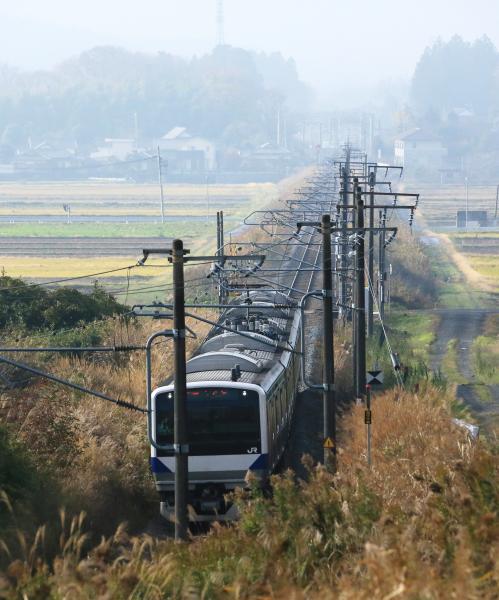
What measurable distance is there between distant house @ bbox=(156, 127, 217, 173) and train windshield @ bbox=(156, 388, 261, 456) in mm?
156142

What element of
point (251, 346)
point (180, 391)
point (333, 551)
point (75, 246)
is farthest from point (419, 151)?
point (333, 551)

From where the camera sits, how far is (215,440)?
17047mm

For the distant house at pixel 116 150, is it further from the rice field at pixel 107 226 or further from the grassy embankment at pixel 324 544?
the grassy embankment at pixel 324 544

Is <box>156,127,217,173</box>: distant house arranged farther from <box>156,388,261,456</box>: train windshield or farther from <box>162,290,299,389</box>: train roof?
<box>156,388,261,456</box>: train windshield

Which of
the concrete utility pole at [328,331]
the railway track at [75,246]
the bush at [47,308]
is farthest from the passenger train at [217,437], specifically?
the railway track at [75,246]

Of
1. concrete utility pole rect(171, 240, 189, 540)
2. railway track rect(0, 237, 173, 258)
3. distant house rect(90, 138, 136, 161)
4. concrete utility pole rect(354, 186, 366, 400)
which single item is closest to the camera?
concrete utility pole rect(171, 240, 189, 540)

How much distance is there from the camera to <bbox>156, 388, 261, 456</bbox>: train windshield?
1694 centimetres

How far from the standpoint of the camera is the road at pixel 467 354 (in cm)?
2688

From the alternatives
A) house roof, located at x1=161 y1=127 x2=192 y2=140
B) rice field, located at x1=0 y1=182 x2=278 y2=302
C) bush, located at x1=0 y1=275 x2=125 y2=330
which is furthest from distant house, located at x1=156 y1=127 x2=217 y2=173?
bush, located at x1=0 y1=275 x2=125 y2=330

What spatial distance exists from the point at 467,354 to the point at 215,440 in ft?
72.4

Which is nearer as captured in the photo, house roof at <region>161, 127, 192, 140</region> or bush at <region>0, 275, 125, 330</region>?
bush at <region>0, 275, 125, 330</region>

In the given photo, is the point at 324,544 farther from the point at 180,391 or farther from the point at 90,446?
the point at 90,446

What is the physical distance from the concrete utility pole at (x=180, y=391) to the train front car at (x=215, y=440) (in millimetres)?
1732

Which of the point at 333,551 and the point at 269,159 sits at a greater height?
the point at 333,551
